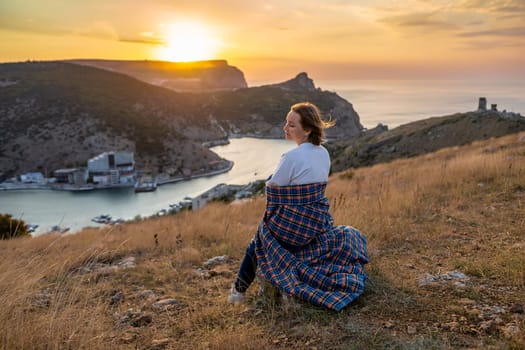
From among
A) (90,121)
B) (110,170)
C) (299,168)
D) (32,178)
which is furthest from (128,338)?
(90,121)

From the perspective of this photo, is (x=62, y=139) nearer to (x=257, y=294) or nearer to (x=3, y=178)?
(x=3, y=178)

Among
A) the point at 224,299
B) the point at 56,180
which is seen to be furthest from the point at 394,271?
the point at 56,180

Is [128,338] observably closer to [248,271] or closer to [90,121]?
[248,271]

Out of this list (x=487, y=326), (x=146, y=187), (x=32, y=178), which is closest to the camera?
(x=487, y=326)

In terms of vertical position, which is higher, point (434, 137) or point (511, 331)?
point (434, 137)

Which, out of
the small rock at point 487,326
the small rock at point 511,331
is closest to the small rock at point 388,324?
the small rock at point 487,326

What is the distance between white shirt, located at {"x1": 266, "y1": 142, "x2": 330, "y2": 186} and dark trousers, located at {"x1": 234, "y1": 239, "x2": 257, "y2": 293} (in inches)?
22.7

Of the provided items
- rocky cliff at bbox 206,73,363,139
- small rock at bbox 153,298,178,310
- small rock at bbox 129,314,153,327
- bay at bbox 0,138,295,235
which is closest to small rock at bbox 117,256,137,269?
small rock at bbox 153,298,178,310

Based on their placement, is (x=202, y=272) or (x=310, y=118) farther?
(x=202, y=272)

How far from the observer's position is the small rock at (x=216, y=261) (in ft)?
14.0

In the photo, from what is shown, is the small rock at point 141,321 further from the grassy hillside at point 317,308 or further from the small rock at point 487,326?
the small rock at point 487,326

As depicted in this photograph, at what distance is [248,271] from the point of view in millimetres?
2984

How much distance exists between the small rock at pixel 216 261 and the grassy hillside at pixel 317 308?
0.07 m

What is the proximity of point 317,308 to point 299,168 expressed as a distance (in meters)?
0.98
